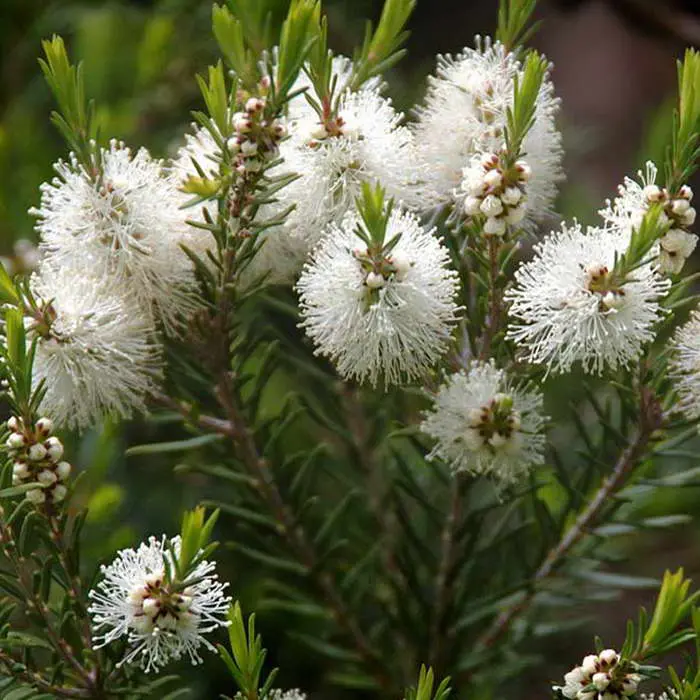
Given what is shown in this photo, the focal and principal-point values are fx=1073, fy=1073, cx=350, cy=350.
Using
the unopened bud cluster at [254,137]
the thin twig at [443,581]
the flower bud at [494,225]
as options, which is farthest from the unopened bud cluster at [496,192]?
the thin twig at [443,581]

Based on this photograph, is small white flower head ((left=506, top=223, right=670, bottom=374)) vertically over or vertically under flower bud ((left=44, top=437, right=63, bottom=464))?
over

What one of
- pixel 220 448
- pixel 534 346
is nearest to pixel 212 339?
pixel 220 448

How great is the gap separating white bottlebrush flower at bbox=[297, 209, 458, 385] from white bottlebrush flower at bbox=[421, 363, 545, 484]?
3cm

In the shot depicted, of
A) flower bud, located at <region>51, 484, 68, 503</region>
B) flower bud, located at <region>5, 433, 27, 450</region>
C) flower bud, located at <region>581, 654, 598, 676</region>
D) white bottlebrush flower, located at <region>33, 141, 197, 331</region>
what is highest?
white bottlebrush flower, located at <region>33, 141, 197, 331</region>

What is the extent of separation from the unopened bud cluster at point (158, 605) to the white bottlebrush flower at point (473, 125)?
0.90 feet

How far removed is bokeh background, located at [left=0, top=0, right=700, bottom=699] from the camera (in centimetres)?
93

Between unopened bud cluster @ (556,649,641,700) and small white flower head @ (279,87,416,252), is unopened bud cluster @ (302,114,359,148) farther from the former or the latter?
unopened bud cluster @ (556,649,641,700)

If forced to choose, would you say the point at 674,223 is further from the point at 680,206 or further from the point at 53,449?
the point at 53,449

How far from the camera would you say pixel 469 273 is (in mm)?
639

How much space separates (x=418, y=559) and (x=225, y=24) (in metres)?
0.44

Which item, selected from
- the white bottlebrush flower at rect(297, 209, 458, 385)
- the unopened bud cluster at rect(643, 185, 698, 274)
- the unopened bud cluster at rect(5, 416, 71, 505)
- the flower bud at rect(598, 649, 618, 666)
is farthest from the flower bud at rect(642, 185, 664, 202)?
the unopened bud cluster at rect(5, 416, 71, 505)

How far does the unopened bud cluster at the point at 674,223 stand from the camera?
56cm

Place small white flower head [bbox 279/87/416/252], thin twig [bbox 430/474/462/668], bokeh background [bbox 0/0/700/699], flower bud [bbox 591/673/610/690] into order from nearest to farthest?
1. flower bud [bbox 591/673/610/690]
2. small white flower head [bbox 279/87/416/252]
3. thin twig [bbox 430/474/462/668]
4. bokeh background [bbox 0/0/700/699]

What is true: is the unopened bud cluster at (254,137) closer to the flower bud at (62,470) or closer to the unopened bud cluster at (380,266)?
the unopened bud cluster at (380,266)
